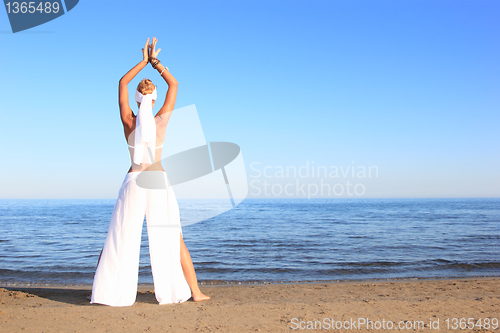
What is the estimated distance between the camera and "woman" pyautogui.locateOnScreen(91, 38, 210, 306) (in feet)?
11.8

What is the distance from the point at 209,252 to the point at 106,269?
22.7 feet

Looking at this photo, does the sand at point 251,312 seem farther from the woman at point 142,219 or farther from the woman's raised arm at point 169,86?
the woman's raised arm at point 169,86

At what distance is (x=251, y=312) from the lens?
141 inches

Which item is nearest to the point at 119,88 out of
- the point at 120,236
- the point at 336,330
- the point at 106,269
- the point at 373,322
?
the point at 120,236

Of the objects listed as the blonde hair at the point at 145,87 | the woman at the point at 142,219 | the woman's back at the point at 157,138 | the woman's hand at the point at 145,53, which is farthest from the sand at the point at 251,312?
the woman's hand at the point at 145,53

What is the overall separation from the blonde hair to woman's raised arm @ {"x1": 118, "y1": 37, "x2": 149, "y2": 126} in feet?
0.59

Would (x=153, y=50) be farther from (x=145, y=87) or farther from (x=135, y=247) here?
(x=135, y=247)

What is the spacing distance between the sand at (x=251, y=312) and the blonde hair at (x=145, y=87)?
8.20 ft

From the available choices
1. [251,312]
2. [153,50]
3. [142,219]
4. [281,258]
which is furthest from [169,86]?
[281,258]

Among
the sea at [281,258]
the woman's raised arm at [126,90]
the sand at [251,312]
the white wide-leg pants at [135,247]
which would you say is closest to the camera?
the sand at [251,312]

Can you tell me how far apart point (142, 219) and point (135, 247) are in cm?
33

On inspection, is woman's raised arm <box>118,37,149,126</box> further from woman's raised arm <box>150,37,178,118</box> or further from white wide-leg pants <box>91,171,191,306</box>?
white wide-leg pants <box>91,171,191,306</box>

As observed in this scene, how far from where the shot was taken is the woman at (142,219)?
361 cm

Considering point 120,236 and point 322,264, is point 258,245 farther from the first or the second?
point 120,236
